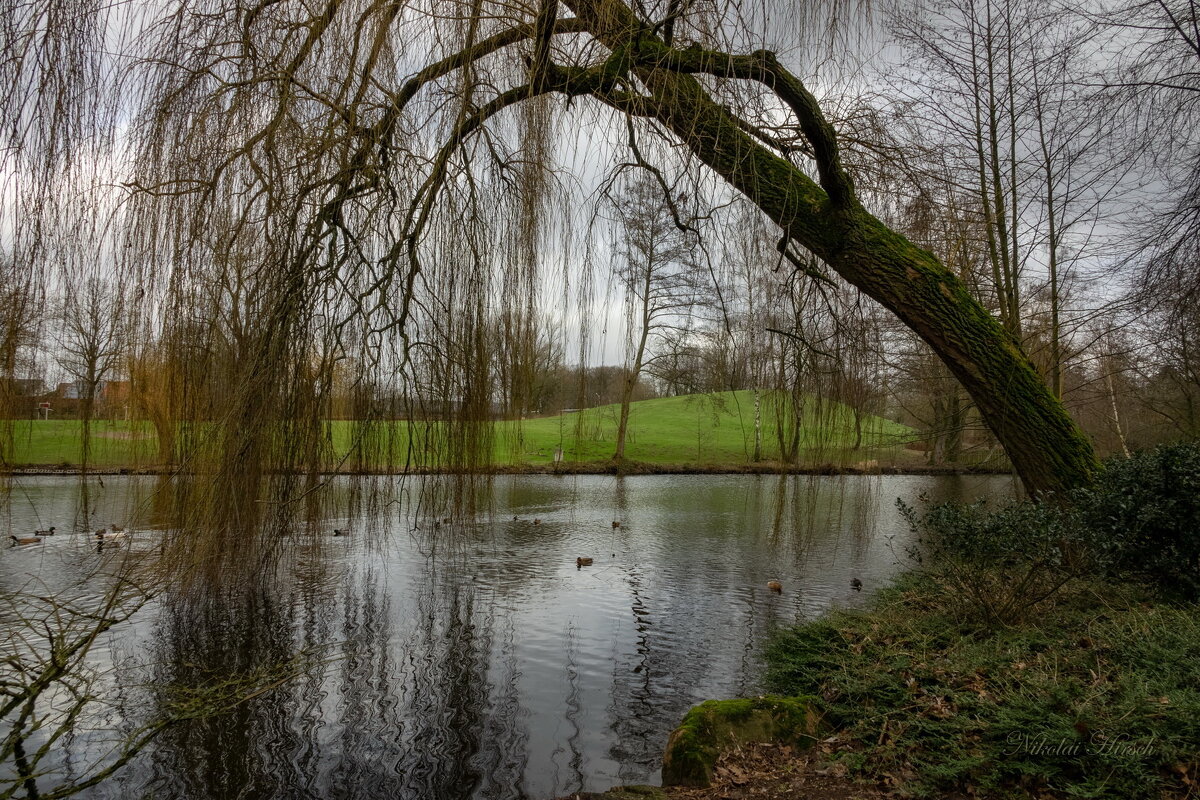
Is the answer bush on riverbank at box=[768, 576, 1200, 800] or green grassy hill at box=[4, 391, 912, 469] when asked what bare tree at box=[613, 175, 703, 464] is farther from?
bush on riverbank at box=[768, 576, 1200, 800]

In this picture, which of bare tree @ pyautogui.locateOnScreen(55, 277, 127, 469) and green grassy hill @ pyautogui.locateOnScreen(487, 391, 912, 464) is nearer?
bare tree @ pyautogui.locateOnScreen(55, 277, 127, 469)

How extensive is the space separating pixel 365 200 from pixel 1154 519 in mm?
5636

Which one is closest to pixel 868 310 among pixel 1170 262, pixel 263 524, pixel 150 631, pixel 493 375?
pixel 493 375

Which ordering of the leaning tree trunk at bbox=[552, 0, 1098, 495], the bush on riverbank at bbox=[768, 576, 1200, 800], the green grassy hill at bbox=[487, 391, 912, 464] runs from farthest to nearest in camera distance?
the green grassy hill at bbox=[487, 391, 912, 464]
the leaning tree trunk at bbox=[552, 0, 1098, 495]
the bush on riverbank at bbox=[768, 576, 1200, 800]

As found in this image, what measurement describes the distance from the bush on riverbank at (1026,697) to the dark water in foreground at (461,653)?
3.42ft

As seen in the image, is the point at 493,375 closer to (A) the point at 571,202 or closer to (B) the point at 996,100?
(A) the point at 571,202

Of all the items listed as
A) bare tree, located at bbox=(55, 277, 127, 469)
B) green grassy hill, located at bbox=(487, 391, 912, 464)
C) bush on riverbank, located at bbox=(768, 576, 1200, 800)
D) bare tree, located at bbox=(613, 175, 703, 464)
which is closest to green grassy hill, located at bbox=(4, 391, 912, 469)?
green grassy hill, located at bbox=(487, 391, 912, 464)

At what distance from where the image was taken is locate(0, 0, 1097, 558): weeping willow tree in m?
3.89

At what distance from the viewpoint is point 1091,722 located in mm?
3232

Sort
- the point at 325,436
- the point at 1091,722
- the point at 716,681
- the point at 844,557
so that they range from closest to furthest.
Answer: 1. the point at 1091,722
2. the point at 325,436
3. the point at 716,681
4. the point at 844,557

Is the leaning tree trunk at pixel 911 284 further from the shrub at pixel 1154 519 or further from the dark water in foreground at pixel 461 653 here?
the dark water in foreground at pixel 461 653

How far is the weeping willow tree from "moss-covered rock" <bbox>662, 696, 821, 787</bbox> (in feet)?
6.39

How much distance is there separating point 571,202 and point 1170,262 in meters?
7.11

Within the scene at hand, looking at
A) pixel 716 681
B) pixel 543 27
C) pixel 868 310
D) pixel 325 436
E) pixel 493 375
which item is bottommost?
pixel 716 681
